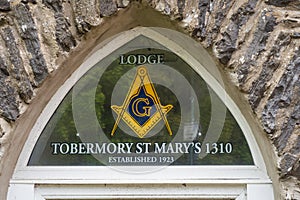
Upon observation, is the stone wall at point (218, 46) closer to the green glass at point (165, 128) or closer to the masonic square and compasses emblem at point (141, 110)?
the green glass at point (165, 128)

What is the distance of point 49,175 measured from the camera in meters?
2.45

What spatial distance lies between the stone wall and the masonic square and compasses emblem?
13.6 inches

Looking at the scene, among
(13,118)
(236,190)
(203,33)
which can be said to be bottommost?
(236,190)

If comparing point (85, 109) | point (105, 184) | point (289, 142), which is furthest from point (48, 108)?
point (289, 142)

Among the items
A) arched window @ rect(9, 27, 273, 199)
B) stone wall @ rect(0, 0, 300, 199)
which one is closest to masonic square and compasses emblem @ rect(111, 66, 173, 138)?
arched window @ rect(9, 27, 273, 199)

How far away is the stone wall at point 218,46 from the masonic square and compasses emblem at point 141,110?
1.14 feet

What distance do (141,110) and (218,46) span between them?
46 cm

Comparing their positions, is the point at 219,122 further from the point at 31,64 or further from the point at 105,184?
the point at 31,64

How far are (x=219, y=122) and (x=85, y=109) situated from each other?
55 cm

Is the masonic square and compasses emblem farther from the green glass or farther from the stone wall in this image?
the stone wall

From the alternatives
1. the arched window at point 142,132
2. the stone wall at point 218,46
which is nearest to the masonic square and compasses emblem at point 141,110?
the arched window at point 142,132

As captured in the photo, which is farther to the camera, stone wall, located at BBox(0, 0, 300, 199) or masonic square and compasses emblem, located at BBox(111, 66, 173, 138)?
masonic square and compasses emblem, located at BBox(111, 66, 173, 138)

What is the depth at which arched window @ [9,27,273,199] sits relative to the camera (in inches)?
95.3

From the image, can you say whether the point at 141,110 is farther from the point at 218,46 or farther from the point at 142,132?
the point at 218,46
